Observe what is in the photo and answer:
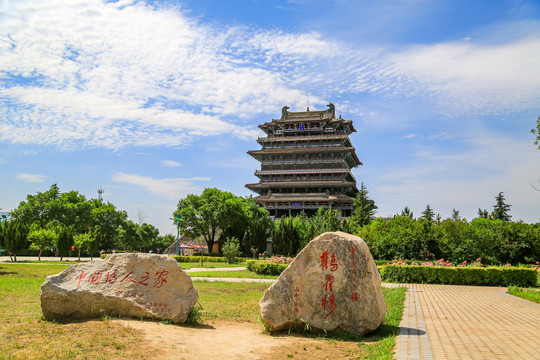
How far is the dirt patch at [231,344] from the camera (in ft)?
21.6

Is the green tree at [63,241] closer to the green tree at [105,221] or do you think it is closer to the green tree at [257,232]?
the green tree at [105,221]

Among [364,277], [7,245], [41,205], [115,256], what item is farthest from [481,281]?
[41,205]

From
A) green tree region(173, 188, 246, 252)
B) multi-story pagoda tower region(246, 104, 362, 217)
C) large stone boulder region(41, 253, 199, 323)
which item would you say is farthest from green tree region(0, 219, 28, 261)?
multi-story pagoda tower region(246, 104, 362, 217)

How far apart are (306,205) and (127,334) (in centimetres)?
4851

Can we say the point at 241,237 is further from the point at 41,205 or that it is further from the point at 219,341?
the point at 219,341

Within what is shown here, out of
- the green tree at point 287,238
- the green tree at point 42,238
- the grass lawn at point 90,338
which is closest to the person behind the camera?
the grass lawn at point 90,338

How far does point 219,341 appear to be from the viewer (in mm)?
7508

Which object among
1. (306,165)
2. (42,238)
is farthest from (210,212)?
(306,165)

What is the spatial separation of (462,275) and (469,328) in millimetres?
12371

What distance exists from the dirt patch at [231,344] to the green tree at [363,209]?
128 feet

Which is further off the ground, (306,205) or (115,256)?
(306,205)

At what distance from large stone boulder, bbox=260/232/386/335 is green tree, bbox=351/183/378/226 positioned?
38.5m

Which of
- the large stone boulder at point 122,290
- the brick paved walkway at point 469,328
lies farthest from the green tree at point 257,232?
the large stone boulder at point 122,290

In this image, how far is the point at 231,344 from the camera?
7.32 m
